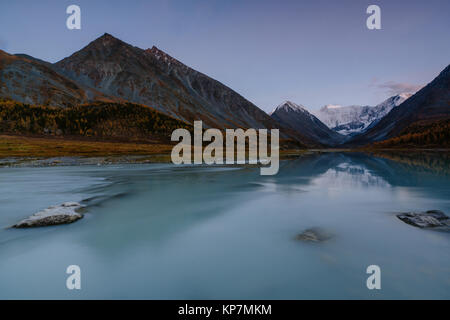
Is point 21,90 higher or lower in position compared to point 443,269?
higher

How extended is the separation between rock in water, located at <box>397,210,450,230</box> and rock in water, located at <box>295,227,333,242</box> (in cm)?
468

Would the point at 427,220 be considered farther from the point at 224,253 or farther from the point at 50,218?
the point at 50,218

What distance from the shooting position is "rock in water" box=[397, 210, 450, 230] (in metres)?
12.0

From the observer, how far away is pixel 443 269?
26.3 feet

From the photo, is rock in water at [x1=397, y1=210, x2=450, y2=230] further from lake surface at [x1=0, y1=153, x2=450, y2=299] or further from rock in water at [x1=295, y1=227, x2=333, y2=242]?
rock in water at [x1=295, y1=227, x2=333, y2=242]

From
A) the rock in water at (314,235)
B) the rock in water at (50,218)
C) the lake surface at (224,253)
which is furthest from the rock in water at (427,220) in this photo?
the rock in water at (50,218)

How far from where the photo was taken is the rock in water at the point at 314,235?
11.0m

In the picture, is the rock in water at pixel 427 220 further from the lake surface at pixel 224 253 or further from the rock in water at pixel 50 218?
the rock in water at pixel 50 218

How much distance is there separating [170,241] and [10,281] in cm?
526

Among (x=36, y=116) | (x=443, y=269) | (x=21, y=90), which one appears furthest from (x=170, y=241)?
(x=21, y=90)

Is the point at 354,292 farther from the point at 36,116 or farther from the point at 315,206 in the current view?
the point at 36,116

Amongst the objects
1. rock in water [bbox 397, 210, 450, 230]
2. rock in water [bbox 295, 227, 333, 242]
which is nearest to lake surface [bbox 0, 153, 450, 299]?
rock in water [bbox 295, 227, 333, 242]

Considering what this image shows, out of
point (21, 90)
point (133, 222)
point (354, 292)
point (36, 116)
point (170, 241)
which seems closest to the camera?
point (354, 292)
